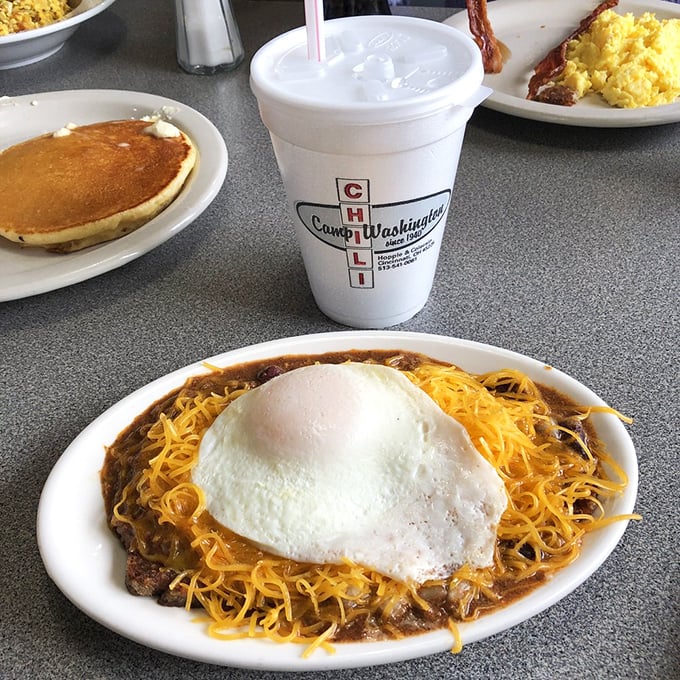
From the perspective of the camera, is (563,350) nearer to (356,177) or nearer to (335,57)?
(356,177)

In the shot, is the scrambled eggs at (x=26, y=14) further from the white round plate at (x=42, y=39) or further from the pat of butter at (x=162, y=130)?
the pat of butter at (x=162, y=130)

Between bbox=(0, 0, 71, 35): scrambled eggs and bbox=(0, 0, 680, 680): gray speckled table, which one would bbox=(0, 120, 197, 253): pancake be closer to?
bbox=(0, 0, 680, 680): gray speckled table

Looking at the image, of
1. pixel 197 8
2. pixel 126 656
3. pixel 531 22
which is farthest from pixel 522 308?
pixel 197 8

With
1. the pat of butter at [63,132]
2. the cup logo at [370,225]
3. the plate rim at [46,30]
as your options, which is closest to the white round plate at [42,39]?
the plate rim at [46,30]

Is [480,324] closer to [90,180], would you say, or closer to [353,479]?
[353,479]

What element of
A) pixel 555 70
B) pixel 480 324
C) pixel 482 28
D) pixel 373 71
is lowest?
pixel 480 324

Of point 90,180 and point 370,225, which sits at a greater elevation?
point 370,225

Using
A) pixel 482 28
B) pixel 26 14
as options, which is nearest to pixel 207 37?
pixel 26 14
